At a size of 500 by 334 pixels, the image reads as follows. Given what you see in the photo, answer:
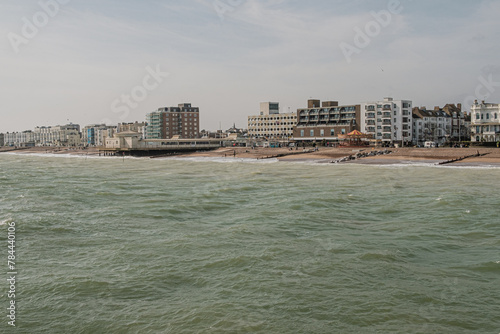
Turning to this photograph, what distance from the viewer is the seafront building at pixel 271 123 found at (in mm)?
168625

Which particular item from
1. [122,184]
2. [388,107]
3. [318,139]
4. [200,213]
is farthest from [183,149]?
[200,213]

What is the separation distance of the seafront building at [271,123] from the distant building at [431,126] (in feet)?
155

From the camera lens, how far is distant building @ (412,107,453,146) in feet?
423

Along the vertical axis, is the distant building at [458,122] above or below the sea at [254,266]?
above

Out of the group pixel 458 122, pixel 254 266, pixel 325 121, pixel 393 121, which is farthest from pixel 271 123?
pixel 254 266

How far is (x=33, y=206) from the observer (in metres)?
29.7

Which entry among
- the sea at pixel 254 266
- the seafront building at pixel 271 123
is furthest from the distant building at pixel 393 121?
the sea at pixel 254 266

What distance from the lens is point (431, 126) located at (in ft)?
432

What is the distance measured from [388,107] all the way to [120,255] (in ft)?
374

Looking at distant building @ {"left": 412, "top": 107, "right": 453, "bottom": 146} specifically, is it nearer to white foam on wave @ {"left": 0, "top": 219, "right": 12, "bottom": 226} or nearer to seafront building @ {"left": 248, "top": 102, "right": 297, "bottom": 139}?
seafront building @ {"left": 248, "top": 102, "right": 297, "bottom": 139}

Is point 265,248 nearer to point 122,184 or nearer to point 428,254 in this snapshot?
point 428,254

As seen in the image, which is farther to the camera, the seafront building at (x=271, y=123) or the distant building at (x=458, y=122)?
the seafront building at (x=271, y=123)

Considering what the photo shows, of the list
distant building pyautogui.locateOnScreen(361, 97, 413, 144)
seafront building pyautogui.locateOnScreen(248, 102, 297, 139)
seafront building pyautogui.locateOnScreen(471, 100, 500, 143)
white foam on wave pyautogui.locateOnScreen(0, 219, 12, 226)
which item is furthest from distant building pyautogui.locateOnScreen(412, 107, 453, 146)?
white foam on wave pyautogui.locateOnScreen(0, 219, 12, 226)

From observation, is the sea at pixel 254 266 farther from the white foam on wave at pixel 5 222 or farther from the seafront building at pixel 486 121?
the seafront building at pixel 486 121
